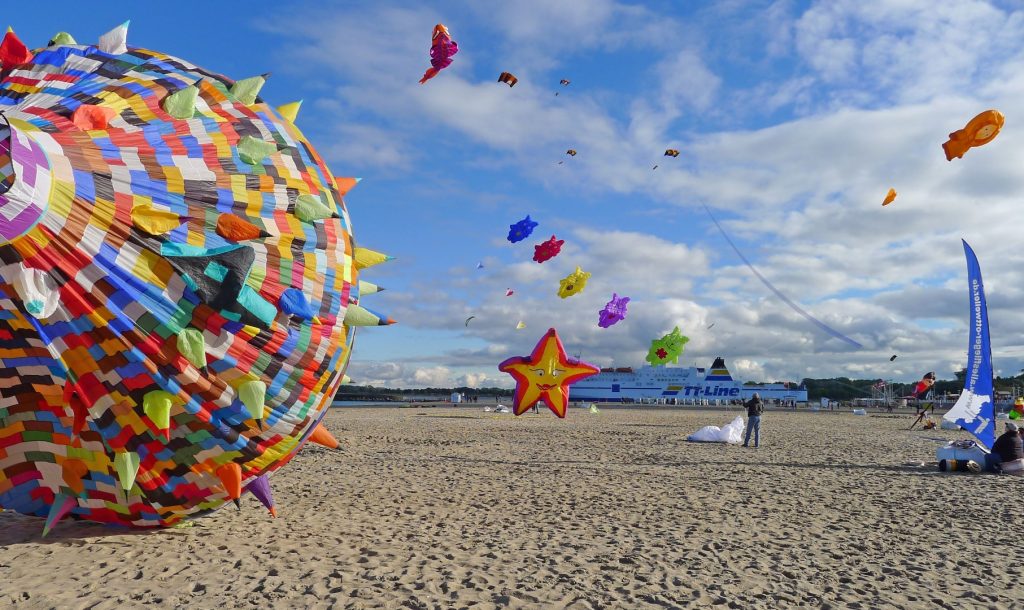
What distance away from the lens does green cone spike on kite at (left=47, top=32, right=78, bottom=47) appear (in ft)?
18.1

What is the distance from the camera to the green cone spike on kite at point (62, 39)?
5.53 meters

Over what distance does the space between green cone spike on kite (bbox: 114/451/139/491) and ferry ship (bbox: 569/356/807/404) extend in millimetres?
71791

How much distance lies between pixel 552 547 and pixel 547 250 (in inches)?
838

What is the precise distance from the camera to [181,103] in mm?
5070

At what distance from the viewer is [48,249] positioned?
4.16 m

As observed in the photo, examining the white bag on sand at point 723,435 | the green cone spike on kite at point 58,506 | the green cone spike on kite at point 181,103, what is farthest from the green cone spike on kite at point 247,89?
the white bag on sand at point 723,435

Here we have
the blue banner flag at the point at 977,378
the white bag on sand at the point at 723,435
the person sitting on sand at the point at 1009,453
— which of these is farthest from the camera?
the white bag on sand at the point at 723,435

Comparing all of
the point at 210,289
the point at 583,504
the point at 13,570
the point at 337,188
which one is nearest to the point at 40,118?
the point at 210,289

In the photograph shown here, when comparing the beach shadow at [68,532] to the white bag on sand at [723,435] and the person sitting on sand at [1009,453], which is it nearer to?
the person sitting on sand at [1009,453]

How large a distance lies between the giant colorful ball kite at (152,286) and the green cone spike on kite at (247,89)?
18 mm

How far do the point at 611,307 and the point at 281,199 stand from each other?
99.9 ft

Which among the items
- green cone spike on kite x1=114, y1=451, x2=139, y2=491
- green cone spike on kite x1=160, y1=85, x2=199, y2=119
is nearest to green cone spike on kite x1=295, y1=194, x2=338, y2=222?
green cone spike on kite x1=160, y1=85, x2=199, y2=119

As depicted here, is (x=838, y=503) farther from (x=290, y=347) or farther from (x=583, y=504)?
(x=290, y=347)

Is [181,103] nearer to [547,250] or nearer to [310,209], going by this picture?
[310,209]
